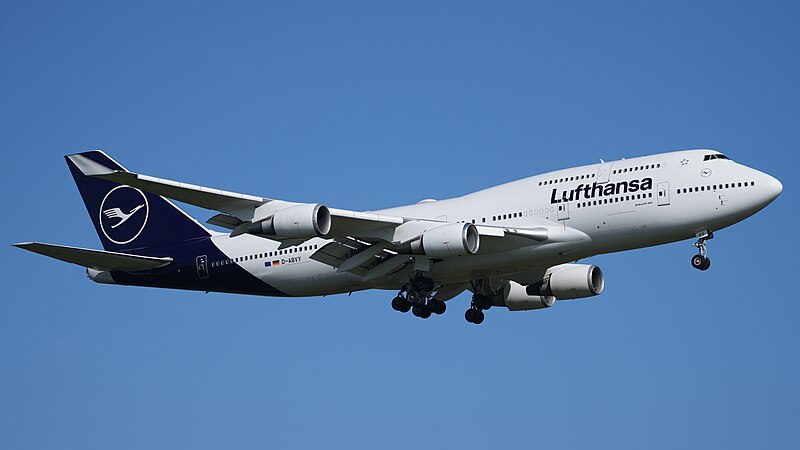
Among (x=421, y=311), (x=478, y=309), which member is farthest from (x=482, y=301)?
(x=421, y=311)

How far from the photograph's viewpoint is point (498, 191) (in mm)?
44062

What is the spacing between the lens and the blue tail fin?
160 ft

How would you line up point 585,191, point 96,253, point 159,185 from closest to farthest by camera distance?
point 159,185 → point 585,191 → point 96,253

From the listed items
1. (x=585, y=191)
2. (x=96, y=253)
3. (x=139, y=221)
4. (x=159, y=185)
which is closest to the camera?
(x=159, y=185)

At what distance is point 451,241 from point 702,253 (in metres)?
8.47

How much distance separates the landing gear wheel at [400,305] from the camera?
44656 mm

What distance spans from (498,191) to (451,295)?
598 centimetres

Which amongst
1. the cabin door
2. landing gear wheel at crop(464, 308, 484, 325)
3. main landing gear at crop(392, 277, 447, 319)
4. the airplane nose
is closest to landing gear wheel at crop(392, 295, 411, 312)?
main landing gear at crop(392, 277, 447, 319)

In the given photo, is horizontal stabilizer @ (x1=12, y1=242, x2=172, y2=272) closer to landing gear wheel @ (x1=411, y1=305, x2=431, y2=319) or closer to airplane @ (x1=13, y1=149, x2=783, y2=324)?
airplane @ (x1=13, y1=149, x2=783, y2=324)

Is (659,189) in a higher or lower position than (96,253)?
higher

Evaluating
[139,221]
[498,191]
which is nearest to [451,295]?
[498,191]

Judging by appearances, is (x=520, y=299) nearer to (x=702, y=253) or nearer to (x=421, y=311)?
(x=421, y=311)

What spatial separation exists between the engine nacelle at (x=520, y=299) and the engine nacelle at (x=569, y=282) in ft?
2.95

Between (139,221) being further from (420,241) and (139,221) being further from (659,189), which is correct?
(659,189)
